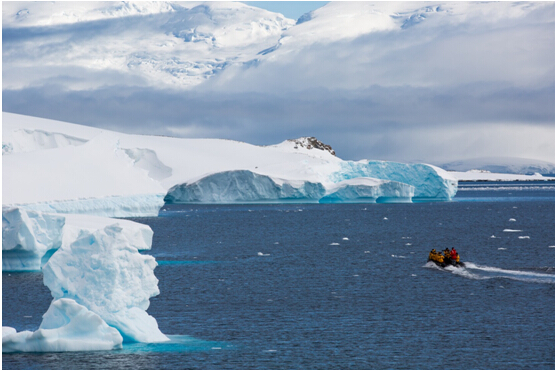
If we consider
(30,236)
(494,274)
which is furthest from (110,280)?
(494,274)

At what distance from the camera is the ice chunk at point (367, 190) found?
242 ft

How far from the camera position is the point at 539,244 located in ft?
122

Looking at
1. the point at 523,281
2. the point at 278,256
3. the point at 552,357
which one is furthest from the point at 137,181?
the point at 552,357

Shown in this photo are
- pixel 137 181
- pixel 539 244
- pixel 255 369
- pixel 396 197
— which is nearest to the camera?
pixel 255 369

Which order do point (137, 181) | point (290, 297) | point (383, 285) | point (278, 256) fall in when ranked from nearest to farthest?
point (290, 297), point (383, 285), point (278, 256), point (137, 181)

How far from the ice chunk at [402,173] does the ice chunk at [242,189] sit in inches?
211

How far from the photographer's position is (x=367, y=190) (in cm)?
7425

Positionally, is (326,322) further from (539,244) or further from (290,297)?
(539,244)

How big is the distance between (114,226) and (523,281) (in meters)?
15.6

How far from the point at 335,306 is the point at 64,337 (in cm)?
843

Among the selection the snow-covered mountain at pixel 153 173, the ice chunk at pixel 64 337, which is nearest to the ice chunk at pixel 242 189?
the snow-covered mountain at pixel 153 173

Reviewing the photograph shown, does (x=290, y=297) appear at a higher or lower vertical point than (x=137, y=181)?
lower

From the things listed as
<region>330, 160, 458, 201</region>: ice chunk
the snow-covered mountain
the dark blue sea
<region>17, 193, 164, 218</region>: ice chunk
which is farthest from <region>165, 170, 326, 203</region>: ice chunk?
the dark blue sea

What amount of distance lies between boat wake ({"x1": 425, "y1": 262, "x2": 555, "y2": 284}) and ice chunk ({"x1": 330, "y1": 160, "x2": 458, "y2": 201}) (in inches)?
1906
